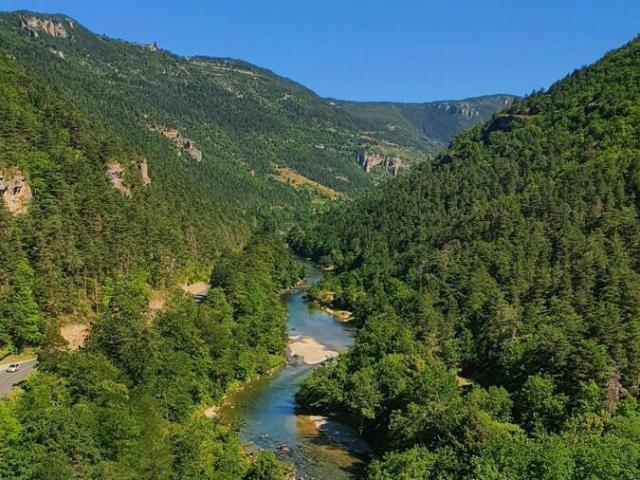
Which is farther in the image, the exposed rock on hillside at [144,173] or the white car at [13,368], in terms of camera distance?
the exposed rock on hillside at [144,173]

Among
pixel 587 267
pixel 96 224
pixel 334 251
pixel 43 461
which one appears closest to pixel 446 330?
pixel 587 267

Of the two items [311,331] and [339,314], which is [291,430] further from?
[339,314]

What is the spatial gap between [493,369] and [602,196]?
5685cm

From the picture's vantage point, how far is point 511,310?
90.5m

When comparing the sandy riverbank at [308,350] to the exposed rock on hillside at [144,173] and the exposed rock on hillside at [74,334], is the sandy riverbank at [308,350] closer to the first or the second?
the exposed rock on hillside at [74,334]

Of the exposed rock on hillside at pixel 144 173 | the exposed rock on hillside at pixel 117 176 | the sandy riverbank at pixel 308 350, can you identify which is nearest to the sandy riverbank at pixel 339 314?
the sandy riverbank at pixel 308 350

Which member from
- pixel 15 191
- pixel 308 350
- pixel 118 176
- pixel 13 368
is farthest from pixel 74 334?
pixel 118 176

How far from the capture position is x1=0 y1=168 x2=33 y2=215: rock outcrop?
90.0 meters

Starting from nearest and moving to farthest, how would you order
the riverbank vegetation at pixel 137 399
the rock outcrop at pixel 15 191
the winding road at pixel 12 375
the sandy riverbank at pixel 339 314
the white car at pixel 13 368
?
the riverbank vegetation at pixel 137 399, the winding road at pixel 12 375, the white car at pixel 13 368, the rock outcrop at pixel 15 191, the sandy riverbank at pixel 339 314

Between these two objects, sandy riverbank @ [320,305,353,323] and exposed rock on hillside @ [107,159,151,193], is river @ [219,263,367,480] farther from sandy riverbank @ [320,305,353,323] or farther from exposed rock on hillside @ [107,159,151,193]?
exposed rock on hillside @ [107,159,151,193]

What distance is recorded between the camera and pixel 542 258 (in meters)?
111

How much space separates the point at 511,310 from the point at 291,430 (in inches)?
1541

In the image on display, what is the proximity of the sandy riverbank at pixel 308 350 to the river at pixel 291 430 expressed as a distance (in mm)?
3593

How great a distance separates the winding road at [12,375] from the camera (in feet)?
202
